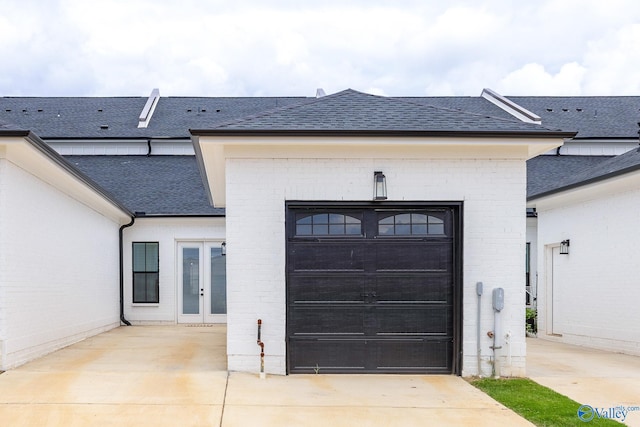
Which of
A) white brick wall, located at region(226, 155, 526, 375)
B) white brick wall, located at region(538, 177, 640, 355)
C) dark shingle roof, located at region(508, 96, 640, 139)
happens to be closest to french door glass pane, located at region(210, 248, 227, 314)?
white brick wall, located at region(538, 177, 640, 355)

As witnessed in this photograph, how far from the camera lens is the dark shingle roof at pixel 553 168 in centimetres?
1850

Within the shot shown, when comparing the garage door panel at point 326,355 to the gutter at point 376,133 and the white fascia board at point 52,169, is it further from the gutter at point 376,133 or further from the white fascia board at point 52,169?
the white fascia board at point 52,169

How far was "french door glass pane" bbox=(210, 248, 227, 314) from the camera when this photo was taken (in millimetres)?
16953

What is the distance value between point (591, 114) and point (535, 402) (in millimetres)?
19176

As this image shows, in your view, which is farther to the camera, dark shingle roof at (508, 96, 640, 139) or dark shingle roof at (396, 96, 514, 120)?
dark shingle roof at (396, 96, 514, 120)

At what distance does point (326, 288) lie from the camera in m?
8.68

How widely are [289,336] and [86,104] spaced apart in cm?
1893

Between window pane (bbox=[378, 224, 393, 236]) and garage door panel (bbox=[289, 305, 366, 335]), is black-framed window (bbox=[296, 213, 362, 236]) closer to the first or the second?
window pane (bbox=[378, 224, 393, 236])

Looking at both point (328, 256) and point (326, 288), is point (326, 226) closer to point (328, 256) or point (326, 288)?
point (328, 256)

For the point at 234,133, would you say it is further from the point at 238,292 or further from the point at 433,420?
the point at 433,420

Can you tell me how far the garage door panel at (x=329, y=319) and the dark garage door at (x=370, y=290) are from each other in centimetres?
1

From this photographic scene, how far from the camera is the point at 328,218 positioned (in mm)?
8766

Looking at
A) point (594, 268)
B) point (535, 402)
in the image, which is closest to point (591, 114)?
point (594, 268)

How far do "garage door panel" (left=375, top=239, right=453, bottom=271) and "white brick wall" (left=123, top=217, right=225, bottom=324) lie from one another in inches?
346
